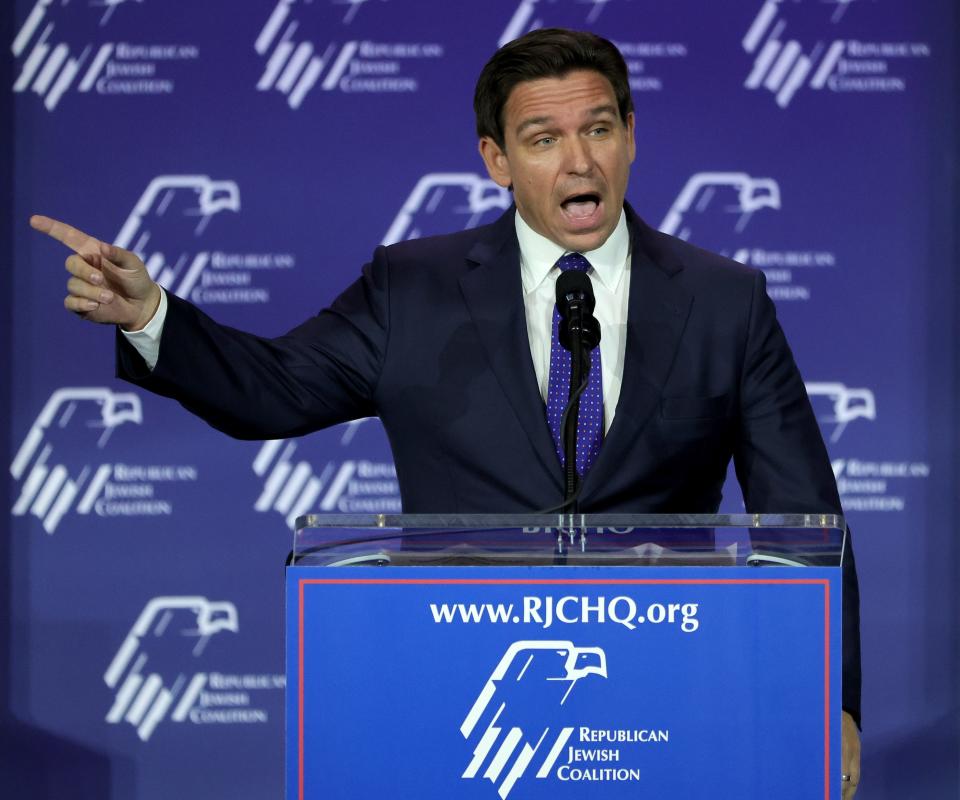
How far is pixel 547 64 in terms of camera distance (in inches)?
79.4

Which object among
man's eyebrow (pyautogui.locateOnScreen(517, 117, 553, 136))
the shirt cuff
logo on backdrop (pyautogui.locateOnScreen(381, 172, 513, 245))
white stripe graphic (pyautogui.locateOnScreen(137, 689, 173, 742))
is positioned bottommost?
white stripe graphic (pyautogui.locateOnScreen(137, 689, 173, 742))

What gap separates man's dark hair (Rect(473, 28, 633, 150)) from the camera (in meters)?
2.02

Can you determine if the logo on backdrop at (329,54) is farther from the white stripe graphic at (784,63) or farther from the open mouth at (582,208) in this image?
the open mouth at (582,208)

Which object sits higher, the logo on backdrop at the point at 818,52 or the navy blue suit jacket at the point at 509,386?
the logo on backdrop at the point at 818,52

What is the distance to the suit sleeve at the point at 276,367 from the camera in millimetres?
1765

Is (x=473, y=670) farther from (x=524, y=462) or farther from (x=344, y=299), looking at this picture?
(x=344, y=299)

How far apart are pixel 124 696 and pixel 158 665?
0.41 feet

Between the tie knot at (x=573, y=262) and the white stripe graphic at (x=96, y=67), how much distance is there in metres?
2.13

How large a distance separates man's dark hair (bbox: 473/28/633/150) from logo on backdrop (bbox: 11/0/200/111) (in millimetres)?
1863

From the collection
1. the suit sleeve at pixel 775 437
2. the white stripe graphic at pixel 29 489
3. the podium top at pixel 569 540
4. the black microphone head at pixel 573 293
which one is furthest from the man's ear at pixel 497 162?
the white stripe graphic at pixel 29 489

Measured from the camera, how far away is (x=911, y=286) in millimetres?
3750

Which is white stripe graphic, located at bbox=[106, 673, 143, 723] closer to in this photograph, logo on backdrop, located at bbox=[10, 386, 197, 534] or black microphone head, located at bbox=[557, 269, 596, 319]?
logo on backdrop, located at bbox=[10, 386, 197, 534]

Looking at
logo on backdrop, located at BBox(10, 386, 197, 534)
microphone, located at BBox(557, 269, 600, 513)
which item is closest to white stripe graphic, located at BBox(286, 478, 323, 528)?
logo on backdrop, located at BBox(10, 386, 197, 534)

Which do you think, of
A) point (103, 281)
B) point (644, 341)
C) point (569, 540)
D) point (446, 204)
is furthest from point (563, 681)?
point (446, 204)
